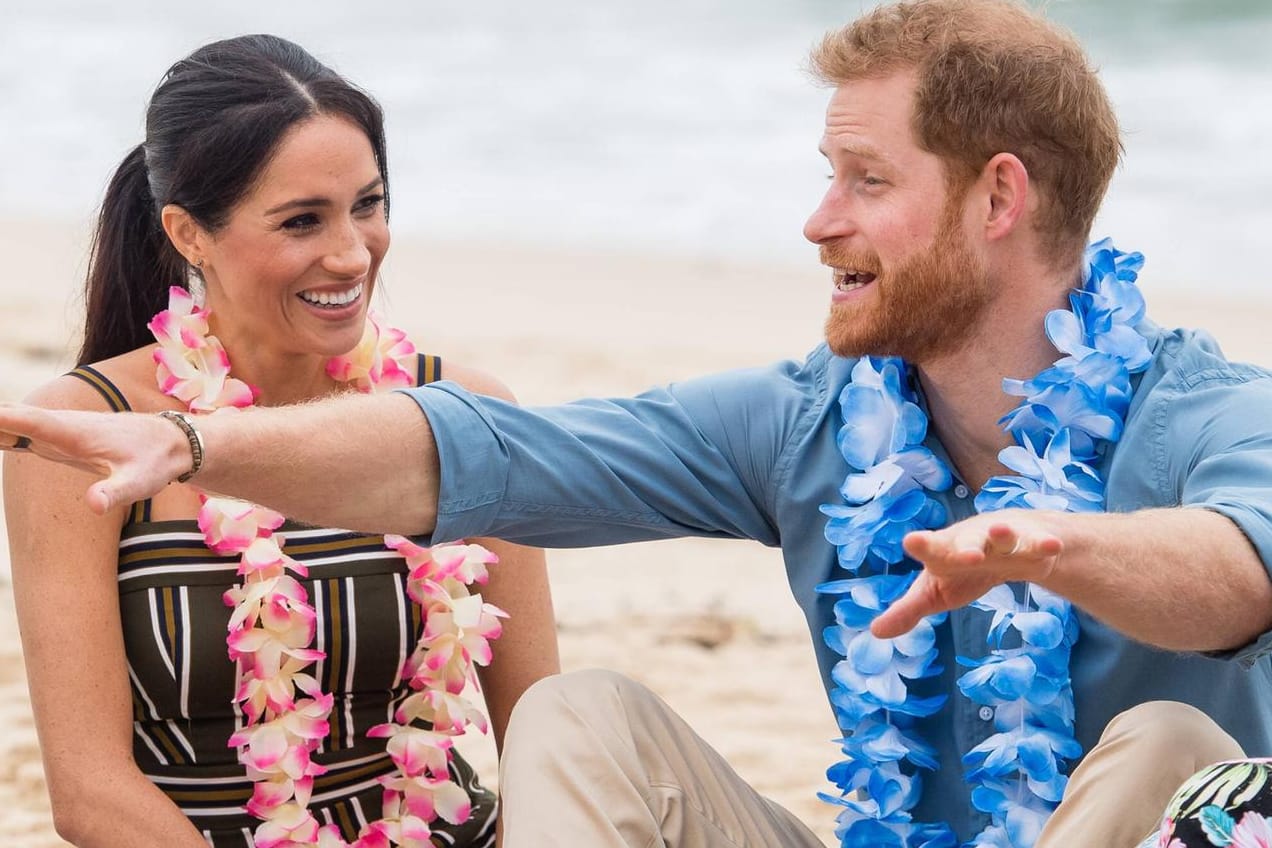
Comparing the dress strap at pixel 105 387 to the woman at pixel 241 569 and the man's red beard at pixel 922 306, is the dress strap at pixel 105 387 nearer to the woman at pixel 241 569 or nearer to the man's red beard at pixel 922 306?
the woman at pixel 241 569

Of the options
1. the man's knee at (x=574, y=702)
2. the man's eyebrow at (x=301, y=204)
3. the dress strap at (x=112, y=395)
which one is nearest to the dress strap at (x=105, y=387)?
the dress strap at (x=112, y=395)

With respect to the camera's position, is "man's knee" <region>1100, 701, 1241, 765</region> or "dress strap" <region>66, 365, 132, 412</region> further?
"dress strap" <region>66, 365, 132, 412</region>

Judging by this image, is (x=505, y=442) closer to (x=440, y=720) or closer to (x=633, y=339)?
(x=440, y=720)

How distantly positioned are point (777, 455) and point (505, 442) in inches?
21.5

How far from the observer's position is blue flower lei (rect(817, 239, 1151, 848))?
303 centimetres

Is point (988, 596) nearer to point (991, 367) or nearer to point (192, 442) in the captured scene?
point (991, 367)

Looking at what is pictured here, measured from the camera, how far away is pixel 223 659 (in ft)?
11.0

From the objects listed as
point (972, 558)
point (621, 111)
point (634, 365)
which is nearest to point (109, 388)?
point (972, 558)

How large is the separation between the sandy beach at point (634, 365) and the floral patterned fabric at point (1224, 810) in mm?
2488

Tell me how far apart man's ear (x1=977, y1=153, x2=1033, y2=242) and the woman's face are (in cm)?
124

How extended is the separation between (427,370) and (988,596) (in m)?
1.30

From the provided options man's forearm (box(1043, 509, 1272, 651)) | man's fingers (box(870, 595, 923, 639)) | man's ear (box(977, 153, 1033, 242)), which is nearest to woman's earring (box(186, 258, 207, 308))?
man's ear (box(977, 153, 1033, 242))

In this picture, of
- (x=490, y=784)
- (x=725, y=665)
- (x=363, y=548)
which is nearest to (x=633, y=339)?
(x=725, y=665)

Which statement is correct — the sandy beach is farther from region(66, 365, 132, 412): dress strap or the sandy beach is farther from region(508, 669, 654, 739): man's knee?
region(508, 669, 654, 739): man's knee
